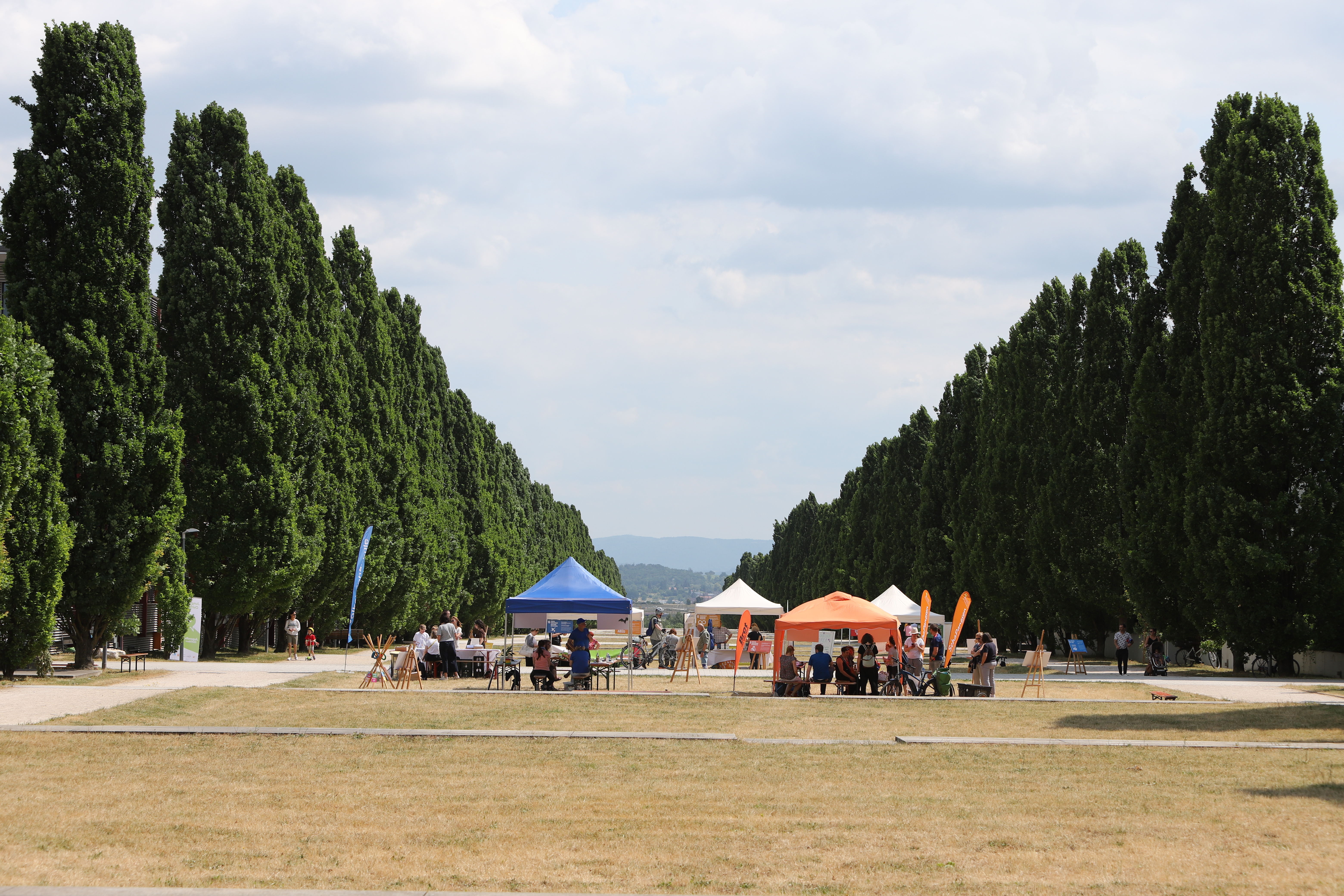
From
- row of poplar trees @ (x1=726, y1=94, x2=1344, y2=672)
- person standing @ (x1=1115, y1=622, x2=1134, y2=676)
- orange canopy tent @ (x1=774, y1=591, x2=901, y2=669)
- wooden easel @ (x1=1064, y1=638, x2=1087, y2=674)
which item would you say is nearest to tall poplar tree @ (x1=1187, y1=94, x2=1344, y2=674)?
row of poplar trees @ (x1=726, y1=94, x2=1344, y2=672)

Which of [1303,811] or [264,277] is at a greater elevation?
[264,277]

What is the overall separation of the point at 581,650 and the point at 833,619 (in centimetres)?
595

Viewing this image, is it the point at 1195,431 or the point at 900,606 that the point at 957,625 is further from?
the point at 900,606

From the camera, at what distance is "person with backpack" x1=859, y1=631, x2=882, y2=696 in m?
24.8

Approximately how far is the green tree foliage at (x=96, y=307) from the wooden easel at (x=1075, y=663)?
23.6 meters

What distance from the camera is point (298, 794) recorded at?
11430 mm

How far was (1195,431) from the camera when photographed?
31.9 meters

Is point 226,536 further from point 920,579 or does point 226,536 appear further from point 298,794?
point 920,579

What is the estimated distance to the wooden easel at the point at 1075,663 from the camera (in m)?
35.0

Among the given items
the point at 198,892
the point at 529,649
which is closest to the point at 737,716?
the point at 198,892

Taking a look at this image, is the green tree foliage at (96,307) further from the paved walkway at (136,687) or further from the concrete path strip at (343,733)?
the concrete path strip at (343,733)

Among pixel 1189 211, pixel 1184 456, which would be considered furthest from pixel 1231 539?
pixel 1189 211

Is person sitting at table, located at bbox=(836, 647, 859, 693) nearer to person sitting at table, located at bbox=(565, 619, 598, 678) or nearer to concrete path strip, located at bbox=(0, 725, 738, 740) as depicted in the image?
person sitting at table, located at bbox=(565, 619, 598, 678)

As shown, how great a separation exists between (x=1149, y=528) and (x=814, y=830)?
26698 millimetres
